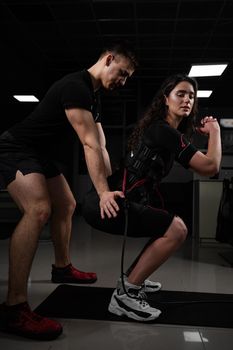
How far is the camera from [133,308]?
5.26ft

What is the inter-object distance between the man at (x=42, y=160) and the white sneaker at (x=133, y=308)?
1.08 ft

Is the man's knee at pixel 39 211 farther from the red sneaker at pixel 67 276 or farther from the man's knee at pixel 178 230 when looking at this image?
the red sneaker at pixel 67 276

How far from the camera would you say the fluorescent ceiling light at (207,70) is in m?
6.72

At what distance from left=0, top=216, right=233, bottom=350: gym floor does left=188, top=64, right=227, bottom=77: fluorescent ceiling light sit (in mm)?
Answer: 3789

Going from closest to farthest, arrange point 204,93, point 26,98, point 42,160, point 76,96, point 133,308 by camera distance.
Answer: point 76,96, point 133,308, point 42,160, point 26,98, point 204,93

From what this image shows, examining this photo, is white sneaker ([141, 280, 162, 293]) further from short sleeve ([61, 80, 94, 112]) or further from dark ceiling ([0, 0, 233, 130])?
dark ceiling ([0, 0, 233, 130])

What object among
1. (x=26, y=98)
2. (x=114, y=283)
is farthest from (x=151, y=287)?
(x=26, y=98)

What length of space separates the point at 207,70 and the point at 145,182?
6.07 metres

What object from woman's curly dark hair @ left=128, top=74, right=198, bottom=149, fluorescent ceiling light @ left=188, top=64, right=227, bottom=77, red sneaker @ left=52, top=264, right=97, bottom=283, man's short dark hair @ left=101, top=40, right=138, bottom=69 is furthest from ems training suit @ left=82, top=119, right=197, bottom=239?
fluorescent ceiling light @ left=188, top=64, right=227, bottom=77

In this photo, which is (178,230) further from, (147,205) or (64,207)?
(64,207)

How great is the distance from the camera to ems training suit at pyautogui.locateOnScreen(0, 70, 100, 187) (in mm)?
1532

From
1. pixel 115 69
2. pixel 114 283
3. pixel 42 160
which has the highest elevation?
pixel 115 69

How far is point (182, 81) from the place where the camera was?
6.01 feet

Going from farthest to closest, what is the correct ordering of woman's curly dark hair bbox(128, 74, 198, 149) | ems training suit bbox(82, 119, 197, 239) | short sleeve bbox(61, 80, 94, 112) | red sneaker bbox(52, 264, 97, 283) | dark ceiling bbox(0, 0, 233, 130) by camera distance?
dark ceiling bbox(0, 0, 233, 130), red sneaker bbox(52, 264, 97, 283), woman's curly dark hair bbox(128, 74, 198, 149), ems training suit bbox(82, 119, 197, 239), short sleeve bbox(61, 80, 94, 112)
